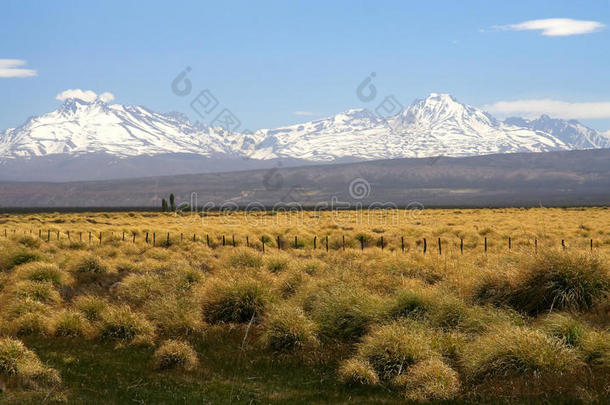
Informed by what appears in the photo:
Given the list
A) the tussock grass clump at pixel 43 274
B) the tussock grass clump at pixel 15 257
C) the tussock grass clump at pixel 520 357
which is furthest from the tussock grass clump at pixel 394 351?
the tussock grass clump at pixel 15 257

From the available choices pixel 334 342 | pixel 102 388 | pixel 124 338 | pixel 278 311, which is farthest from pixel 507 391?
pixel 124 338

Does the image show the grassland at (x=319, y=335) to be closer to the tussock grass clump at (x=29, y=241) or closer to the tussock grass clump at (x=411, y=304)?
the tussock grass clump at (x=411, y=304)

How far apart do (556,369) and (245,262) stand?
1248cm

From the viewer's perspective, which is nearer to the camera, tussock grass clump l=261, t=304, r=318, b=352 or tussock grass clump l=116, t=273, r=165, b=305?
tussock grass clump l=261, t=304, r=318, b=352

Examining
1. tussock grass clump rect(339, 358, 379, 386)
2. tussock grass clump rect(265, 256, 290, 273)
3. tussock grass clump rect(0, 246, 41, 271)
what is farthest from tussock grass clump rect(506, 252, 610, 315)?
tussock grass clump rect(0, 246, 41, 271)

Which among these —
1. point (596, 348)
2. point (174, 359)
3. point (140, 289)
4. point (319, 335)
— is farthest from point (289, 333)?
point (140, 289)

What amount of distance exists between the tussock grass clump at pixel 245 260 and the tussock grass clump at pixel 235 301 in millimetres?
5088

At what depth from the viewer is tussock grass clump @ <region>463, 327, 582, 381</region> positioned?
10164mm

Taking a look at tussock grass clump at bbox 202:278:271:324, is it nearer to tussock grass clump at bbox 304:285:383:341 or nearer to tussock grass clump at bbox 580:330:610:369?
tussock grass clump at bbox 304:285:383:341

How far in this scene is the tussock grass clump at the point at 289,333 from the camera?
42.4 feet

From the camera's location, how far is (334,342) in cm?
1327

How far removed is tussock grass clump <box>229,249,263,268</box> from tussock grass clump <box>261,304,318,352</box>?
7671 mm

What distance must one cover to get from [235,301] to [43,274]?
8.02m

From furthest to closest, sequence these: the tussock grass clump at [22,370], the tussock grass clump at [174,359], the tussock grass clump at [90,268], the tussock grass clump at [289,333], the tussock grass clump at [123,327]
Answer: the tussock grass clump at [90,268] → the tussock grass clump at [123,327] → the tussock grass clump at [289,333] → the tussock grass clump at [174,359] → the tussock grass clump at [22,370]
